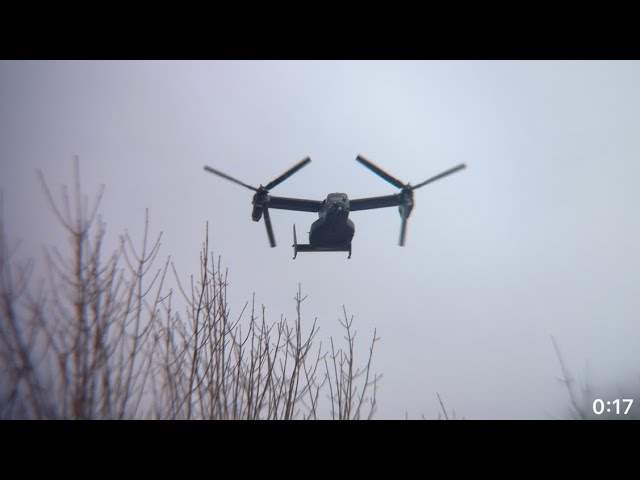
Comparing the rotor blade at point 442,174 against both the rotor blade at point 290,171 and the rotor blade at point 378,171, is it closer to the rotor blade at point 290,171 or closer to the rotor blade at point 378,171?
the rotor blade at point 378,171

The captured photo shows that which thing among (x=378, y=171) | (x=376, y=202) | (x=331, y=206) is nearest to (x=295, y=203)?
(x=331, y=206)

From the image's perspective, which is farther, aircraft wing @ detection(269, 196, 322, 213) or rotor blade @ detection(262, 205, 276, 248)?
rotor blade @ detection(262, 205, 276, 248)

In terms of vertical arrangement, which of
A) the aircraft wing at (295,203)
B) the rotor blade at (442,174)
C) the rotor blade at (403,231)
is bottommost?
the rotor blade at (403,231)

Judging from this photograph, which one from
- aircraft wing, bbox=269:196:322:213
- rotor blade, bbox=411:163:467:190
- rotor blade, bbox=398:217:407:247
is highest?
rotor blade, bbox=411:163:467:190

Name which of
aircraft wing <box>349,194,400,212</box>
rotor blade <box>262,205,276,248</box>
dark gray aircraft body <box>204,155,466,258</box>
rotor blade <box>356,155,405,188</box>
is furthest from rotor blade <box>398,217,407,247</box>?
rotor blade <box>262,205,276,248</box>

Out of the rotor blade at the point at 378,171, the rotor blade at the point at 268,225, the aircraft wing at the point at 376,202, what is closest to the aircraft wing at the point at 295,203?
the rotor blade at the point at 268,225

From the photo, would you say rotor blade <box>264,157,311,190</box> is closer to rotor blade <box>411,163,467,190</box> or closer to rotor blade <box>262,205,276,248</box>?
rotor blade <box>262,205,276,248</box>

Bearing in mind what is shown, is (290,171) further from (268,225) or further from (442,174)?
(442,174)

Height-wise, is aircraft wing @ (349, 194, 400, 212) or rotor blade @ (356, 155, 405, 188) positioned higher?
rotor blade @ (356, 155, 405, 188)
